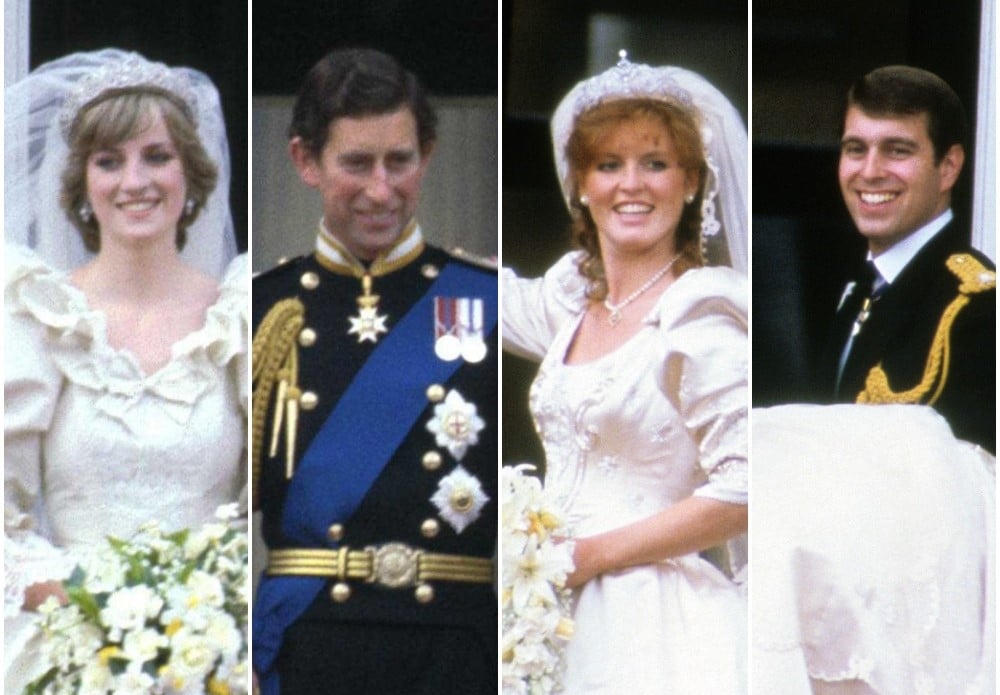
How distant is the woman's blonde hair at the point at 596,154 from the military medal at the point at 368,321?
22.0 inches

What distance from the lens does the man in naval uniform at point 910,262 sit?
4.54 meters

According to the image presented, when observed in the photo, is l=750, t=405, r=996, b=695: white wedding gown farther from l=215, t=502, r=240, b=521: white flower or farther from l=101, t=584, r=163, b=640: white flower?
l=101, t=584, r=163, b=640: white flower

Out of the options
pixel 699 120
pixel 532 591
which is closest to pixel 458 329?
pixel 532 591

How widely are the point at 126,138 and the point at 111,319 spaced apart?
482 mm

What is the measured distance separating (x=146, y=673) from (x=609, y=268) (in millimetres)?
1601

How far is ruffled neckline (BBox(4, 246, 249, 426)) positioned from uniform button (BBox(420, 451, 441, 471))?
1.84 feet

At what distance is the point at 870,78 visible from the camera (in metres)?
4.61

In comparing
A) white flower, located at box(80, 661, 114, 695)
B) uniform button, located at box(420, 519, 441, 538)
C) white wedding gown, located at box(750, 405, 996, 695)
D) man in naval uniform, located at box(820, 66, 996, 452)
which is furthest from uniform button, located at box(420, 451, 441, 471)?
man in naval uniform, located at box(820, 66, 996, 452)

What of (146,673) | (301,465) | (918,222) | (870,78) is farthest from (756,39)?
(146,673)

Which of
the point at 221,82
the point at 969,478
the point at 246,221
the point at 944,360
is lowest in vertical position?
the point at 969,478

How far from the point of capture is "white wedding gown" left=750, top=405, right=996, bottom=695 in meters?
4.43

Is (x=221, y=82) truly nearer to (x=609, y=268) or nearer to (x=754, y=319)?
(x=609, y=268)

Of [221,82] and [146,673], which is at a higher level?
[221,82]

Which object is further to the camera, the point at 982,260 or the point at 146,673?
the point at 982,260
